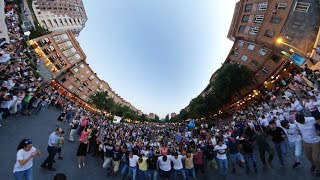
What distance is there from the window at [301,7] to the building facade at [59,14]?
A: 69.8 meters

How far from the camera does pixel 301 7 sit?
38812mm

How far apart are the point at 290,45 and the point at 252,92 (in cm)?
975

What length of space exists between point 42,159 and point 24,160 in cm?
704

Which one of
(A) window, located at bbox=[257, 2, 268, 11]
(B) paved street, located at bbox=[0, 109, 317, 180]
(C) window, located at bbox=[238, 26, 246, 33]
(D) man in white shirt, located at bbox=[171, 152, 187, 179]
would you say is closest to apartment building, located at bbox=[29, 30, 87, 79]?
(C) window, located at bbox=[238, 26, 246, 33]

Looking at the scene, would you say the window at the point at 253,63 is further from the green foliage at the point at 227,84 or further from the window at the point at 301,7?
the window at the point at 301,7

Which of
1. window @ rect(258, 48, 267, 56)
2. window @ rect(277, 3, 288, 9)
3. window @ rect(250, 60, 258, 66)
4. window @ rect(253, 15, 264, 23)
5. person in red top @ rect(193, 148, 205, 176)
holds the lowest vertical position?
person in red top @ rect(193, 148, 205, 176)

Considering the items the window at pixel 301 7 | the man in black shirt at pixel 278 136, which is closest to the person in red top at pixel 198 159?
the man in black shirt at pixel 278 136

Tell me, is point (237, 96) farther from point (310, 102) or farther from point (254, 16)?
point (310, 102)

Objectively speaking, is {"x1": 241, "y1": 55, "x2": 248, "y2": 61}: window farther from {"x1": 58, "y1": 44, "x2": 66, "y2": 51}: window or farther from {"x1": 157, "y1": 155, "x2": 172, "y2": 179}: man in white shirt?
{"x1": 58, "y1": 44, "x2": 66, "y2": 51}: window

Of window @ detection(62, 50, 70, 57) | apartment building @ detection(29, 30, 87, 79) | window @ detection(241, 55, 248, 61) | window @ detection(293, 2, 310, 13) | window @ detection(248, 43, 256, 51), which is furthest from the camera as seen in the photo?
window @ detection(62, 50, 70, 57)

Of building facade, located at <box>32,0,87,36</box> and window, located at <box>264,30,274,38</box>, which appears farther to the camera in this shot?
building facade, located at <box>32,0,87,36</box>

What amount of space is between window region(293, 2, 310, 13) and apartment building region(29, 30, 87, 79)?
160 feet

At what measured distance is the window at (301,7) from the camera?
124 feet

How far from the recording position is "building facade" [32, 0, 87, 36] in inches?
3434
